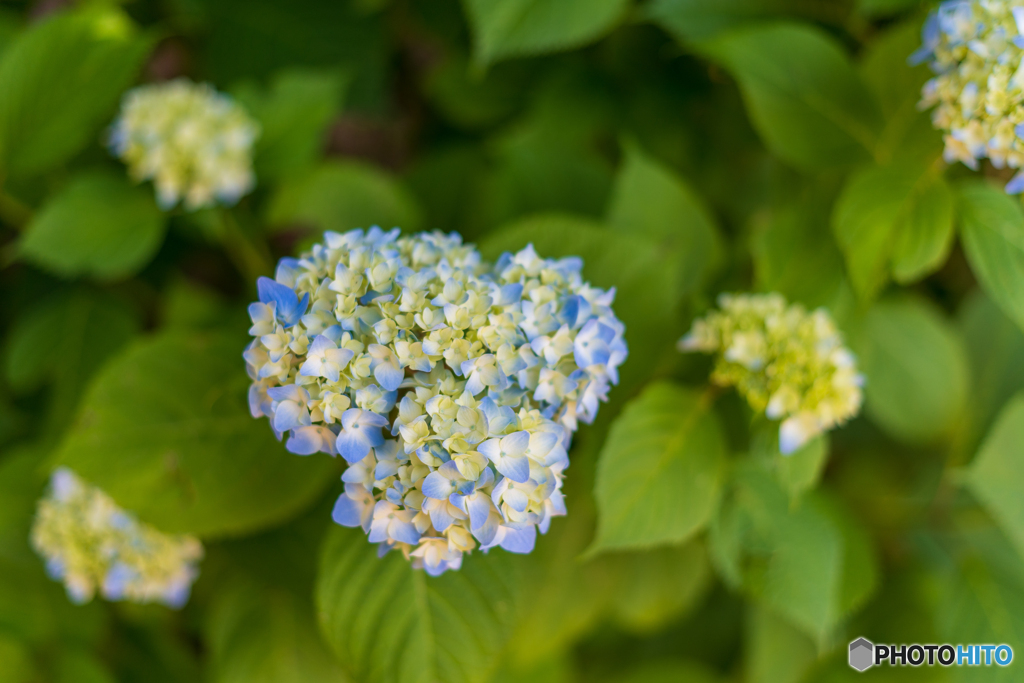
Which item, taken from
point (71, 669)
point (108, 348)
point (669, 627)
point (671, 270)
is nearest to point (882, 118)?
point (671, 270)

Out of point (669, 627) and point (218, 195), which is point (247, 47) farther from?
point (669, 627)

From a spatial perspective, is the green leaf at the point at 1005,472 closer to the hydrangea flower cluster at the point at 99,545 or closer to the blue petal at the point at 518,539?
the blue petal at the point at 518,539

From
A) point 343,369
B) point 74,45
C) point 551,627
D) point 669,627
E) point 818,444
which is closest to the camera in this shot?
point 343,369

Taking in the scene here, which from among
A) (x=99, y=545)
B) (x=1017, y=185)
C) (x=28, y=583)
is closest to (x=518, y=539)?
(x=1017, y=185)

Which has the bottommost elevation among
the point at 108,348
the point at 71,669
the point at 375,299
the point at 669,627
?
the point at 669,627

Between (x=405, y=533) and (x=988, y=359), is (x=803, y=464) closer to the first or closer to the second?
(x=405, y=533)
